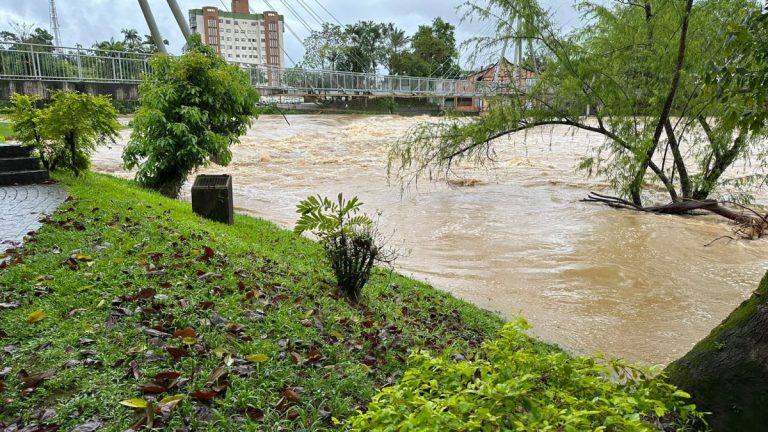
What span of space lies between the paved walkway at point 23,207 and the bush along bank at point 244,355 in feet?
1.27

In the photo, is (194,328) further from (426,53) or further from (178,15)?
(426,53)

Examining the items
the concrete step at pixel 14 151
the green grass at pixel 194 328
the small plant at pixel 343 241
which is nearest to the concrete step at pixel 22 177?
the concrete step at pixel 14 151

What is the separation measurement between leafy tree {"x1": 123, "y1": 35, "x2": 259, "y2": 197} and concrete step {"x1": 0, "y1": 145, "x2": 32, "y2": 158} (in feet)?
5.29

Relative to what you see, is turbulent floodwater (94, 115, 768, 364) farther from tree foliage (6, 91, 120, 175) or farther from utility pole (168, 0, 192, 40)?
utility pole (168, 0, 192, 40)

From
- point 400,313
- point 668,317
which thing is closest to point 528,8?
point 668,317

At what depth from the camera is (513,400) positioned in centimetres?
195

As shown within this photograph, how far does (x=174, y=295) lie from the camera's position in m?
4.34

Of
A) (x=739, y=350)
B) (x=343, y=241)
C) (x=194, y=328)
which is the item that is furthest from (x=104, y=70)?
(x=739, y=350)

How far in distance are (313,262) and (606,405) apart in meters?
5.31

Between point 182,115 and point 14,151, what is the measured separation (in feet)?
9.59

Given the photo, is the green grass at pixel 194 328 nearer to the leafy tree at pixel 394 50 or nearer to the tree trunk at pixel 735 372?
the tree trunk at pixel 735 372

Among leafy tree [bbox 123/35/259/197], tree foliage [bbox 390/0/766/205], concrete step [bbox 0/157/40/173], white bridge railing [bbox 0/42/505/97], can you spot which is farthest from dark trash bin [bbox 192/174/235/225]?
tree foliage [bbox 390/0/766/205]

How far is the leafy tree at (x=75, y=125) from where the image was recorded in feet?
29.7

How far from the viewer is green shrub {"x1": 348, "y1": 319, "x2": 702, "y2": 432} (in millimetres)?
1828
